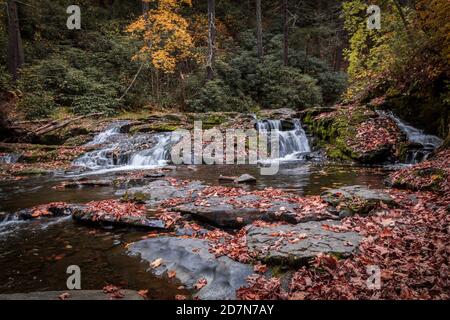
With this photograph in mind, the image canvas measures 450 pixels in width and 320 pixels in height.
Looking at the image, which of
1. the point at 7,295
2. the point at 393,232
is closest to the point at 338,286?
the point at 393,232

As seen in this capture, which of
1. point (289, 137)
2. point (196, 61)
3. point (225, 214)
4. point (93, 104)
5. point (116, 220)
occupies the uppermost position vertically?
point (196, 61)

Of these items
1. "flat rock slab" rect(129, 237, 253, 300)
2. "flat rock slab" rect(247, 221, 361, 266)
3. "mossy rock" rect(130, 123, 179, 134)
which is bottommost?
"flat rock slab" rect(129, 237, 253, 300)

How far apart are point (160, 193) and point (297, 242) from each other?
4.54 m

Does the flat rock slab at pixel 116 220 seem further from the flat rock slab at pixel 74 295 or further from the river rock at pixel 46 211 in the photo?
the flat rock slab at pixel 74 295

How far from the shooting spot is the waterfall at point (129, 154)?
14.5 m

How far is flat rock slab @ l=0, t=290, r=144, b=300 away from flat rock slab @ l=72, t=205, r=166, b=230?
7.38 feet

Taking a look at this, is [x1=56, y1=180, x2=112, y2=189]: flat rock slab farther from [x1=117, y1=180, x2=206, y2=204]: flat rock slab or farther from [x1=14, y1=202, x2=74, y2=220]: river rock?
[x1=14, y1=202, x2=74, y2=220]: river rock

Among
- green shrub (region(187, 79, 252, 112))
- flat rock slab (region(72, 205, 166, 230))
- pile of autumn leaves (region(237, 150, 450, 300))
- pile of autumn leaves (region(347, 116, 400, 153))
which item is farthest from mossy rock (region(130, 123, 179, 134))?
pile of autumn leaves (region(237, 150, 450, 300))

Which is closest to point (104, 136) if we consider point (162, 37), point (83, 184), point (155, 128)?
point (155, 128)

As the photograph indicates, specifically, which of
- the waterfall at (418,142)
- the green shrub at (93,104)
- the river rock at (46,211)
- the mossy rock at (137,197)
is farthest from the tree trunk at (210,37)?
the river rock at (46,211)

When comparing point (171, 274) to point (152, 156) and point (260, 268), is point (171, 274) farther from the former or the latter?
point (152, 156)

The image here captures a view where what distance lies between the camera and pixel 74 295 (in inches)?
165

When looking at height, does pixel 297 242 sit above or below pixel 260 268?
above

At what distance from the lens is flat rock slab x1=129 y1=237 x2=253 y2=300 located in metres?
4.27
